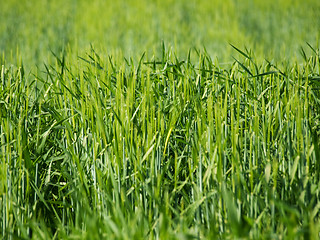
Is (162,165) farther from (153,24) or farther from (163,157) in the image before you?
(153,24)

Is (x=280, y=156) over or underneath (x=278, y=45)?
underneath

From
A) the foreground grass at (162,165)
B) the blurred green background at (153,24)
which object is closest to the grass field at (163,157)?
the foreground grass at (162,165)

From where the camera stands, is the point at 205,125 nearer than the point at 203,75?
Yes

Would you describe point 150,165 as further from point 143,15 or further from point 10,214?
point 143,15

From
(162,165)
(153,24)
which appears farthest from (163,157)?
(153,24)

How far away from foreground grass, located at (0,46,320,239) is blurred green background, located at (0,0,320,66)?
7.34 ft

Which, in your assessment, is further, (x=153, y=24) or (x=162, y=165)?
(x=153, y=24)

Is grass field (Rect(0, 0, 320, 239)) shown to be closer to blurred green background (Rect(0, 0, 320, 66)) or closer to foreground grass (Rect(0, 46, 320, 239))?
foreground grass (Rect(0, 46, 320, 239))

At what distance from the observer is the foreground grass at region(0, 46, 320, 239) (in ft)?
3.74

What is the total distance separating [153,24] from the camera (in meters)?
4.36

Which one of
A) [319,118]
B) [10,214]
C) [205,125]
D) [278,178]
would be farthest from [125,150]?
[319,118]

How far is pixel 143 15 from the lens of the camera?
4.61 meters

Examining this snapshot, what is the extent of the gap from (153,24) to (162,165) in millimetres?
3226

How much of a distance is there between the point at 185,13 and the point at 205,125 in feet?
12.8
